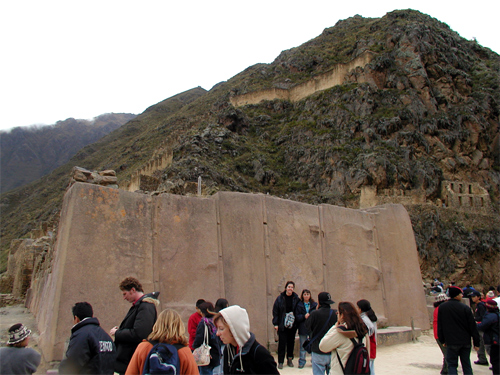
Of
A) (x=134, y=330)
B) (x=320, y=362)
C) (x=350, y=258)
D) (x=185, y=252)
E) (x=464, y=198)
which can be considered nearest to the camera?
(x=134, y=330)

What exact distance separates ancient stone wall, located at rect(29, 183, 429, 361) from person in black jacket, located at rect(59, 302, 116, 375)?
2.42 m

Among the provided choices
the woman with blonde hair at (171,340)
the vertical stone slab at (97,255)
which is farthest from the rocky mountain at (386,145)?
the woman with blonde hair at (171,340)

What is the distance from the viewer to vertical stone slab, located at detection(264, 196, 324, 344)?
30.1ft

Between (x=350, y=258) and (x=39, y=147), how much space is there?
440 feet

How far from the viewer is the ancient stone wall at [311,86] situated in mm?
61156

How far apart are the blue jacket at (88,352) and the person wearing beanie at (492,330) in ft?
20.0

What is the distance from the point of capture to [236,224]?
8.77m

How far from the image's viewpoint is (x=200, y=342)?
5.42m

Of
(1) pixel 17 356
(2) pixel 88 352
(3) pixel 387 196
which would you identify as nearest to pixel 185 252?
(2) pixel 88 352

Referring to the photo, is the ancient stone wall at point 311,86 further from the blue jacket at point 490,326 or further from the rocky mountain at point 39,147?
the rocky mountain at point 39,147

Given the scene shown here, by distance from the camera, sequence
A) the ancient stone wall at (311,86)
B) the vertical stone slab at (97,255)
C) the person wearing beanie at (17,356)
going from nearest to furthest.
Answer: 1. the person wearing beanie at (17,356)
2. the vertical stone slab at (97,255)
3. the ancient stone wall at (311,86)

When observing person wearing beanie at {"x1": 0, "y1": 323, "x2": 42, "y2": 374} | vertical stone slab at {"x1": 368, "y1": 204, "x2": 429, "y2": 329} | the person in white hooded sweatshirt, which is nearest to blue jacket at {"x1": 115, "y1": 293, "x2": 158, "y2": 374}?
person wearing beanie at {"x1": 0, "y1": 323, "x2": 42, "y2": 374}

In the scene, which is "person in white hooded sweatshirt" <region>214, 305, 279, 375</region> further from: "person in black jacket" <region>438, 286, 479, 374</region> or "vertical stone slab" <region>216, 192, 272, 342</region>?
"vertical stone slab" <region>216, 192, 272, 342</region>

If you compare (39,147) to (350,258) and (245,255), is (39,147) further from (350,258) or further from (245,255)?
(245,255)
